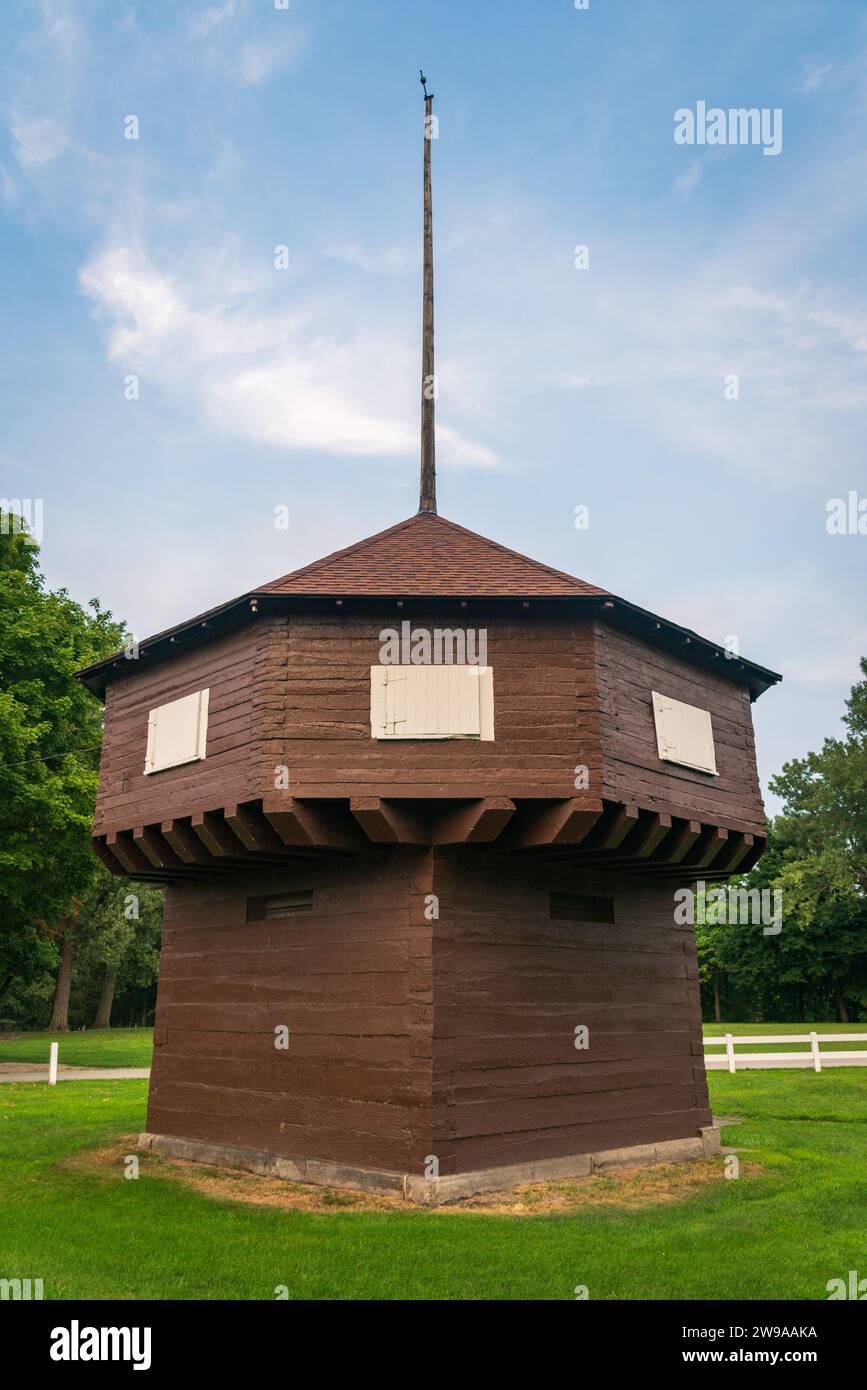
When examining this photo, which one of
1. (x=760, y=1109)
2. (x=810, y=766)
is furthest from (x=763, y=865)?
(x=760, y=1109)

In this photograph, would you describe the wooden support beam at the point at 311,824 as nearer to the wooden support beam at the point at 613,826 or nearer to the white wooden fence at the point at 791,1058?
the wooden support beam at the point at 613,826

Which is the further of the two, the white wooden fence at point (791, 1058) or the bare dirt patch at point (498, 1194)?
the white wooden fence at point (791, 1058)

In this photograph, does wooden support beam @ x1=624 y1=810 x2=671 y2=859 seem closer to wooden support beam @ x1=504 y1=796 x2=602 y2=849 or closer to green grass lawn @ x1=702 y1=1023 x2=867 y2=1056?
wooden support beam @ x1=504 y1=796 x2=602 y2=849

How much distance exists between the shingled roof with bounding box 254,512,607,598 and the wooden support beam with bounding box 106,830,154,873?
4.45m

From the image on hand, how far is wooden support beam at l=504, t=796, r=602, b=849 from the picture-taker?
463 inches

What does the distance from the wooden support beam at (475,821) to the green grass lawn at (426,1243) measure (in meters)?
3.98

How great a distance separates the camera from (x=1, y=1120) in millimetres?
18672

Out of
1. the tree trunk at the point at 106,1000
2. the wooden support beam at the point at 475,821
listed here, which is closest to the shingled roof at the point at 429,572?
the wooden support beam at the point at 475,821

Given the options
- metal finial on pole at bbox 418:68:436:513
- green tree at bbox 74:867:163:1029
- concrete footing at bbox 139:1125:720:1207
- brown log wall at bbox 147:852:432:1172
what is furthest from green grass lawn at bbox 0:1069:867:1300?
green tree at bbox 74:867:163:1029

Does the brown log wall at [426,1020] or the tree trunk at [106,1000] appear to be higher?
the brown log wall at [426,1020]

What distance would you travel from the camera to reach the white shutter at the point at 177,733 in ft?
44.0

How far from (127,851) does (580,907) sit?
259 inches

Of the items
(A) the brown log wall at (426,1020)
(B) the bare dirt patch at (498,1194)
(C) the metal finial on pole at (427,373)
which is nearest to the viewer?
(B) the bare dirt patch at (498,1194)
